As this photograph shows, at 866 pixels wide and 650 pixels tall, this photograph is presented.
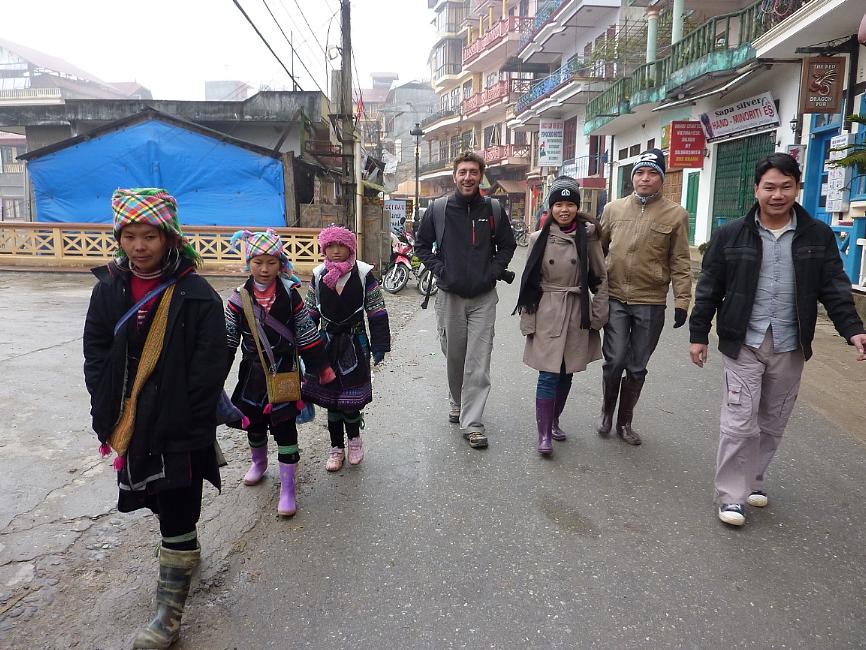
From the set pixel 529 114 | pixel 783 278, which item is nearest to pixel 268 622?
pixel 783 278

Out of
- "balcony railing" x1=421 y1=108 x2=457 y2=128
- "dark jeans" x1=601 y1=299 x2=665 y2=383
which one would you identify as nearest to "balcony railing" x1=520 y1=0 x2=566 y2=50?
"balcony railing" x1=421 y1=108 x2=457 y2=128

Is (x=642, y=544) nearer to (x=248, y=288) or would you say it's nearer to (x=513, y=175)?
(x=248, y=288)

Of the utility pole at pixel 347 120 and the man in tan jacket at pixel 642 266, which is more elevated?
the utility pole at pixel 347 120

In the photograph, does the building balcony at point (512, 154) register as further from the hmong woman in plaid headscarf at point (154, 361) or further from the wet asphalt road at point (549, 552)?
the hmong woman in plaid headscarf at point (154, 361)

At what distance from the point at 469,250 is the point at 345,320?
1108 millimetres

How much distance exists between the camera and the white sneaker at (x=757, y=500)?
11.0 ft

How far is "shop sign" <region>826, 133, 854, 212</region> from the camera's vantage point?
9750 mm

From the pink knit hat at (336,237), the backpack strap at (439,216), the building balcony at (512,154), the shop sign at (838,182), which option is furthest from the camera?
the building balcony at (512,154)

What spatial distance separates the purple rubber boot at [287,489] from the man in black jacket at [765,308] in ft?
7.41

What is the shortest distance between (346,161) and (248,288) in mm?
11219

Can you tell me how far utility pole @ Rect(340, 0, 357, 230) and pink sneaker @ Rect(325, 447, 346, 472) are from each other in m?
10.5

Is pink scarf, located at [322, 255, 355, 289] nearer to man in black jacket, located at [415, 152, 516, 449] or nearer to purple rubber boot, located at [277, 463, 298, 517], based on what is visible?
man in black jacket, located at [415, 152, 516, 449]

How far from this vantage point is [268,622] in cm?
240

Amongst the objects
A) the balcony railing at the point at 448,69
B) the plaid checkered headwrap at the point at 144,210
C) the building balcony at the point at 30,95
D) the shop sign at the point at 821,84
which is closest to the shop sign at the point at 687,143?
the shop sign at the point at 821,84
